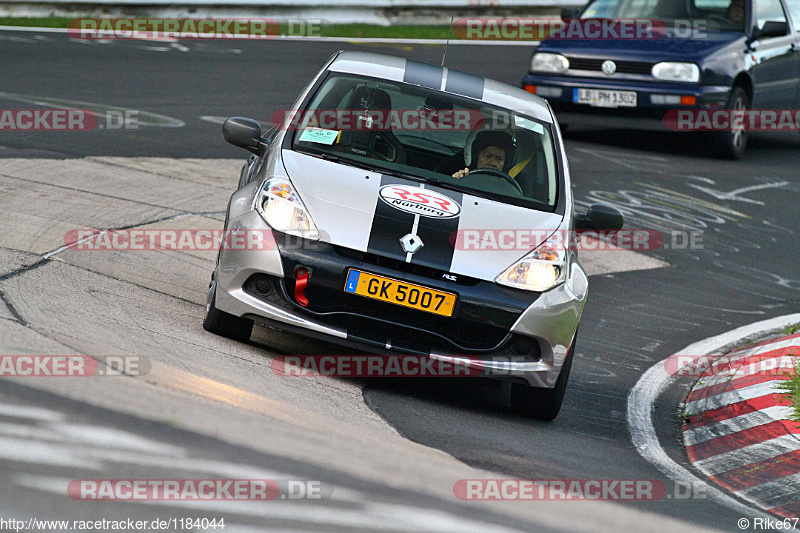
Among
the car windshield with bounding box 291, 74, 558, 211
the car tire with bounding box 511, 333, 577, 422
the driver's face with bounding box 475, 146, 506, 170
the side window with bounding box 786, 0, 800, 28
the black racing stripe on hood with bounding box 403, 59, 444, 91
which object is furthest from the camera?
the side window with bounding box 786, 0, 800, 28

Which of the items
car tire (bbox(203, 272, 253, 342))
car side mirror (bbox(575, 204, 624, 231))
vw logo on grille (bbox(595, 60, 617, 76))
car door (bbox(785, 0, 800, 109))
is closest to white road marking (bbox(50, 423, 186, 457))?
car tire (bbox(203, 272, 253, 342))

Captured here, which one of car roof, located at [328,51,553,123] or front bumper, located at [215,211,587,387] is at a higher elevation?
car roof, located at [328,51,553,123]

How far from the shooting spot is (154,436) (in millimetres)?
3961

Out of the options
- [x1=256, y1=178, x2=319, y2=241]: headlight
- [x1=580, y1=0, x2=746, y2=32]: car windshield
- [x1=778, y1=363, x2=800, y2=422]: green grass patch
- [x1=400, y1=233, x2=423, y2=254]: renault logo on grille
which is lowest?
[x1=778, y1=363, x2=800, y2=422]: green grass patch

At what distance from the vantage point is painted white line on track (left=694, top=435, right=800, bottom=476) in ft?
18.6

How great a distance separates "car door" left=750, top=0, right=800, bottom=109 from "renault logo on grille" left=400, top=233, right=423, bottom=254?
9.48 metres

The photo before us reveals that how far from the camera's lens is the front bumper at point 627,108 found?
13117 mm

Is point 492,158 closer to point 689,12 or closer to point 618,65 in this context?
point 618,65

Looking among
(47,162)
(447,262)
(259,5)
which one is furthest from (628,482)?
(259,5)

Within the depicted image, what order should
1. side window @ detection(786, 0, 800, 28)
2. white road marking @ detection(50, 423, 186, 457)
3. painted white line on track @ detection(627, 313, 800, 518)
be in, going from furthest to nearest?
side window @ detection(786, 0, 800, 28) → painted white line on track @ detection(627, 313, 800, 518) → white road marking @ detection(50, 423, 186, 457)

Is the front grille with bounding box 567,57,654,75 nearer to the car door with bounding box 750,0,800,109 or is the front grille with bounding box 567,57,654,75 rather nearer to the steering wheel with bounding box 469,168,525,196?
the car door with bounding box 750,0,800,109

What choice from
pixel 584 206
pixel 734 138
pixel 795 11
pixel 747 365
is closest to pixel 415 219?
pixel 747 365

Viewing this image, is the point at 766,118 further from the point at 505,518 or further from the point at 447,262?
the point at 505,518

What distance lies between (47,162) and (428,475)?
6.34 metres
